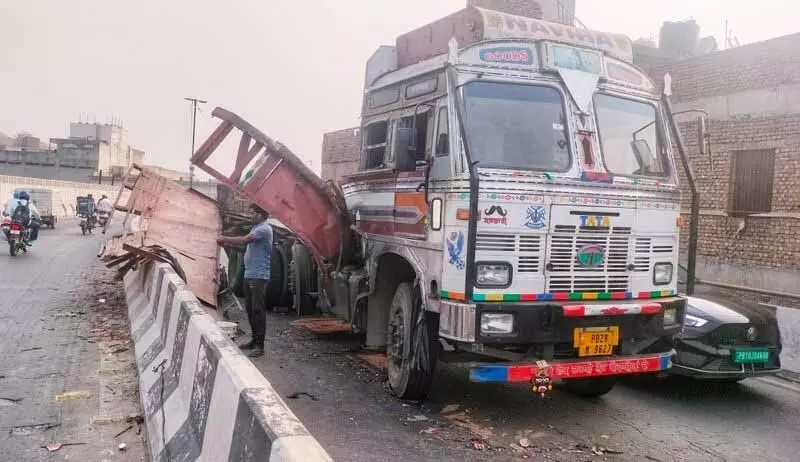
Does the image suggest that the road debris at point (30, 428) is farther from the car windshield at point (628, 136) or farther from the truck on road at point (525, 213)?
the car windshield at point (628, 136)

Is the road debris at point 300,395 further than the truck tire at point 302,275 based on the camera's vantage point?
No

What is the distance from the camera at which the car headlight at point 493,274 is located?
505cm

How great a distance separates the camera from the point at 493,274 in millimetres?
5082

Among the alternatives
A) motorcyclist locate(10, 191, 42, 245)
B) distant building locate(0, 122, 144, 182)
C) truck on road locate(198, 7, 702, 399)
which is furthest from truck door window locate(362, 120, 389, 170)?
distant building locate(0, 122, 144, 182)

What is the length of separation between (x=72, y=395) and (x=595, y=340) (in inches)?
166

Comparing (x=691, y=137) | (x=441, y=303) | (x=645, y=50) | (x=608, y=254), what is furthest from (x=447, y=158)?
(x=645, y=50)

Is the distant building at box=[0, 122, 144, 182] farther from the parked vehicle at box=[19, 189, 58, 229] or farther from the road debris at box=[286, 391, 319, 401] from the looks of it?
the road debris at box=[286, 391, 319, 401]

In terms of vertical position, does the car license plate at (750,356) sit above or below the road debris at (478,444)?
above

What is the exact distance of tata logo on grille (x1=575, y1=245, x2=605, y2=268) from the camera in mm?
5340

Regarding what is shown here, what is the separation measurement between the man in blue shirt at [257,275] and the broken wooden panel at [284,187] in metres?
0.21

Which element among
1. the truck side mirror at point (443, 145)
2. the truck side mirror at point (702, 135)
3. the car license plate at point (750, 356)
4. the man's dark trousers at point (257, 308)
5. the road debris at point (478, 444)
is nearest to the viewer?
the road debris at point (478, 444)

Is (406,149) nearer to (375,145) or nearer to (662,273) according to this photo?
(375,145)

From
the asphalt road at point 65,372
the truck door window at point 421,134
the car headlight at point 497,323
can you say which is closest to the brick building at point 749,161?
the truck door window at point 421,134

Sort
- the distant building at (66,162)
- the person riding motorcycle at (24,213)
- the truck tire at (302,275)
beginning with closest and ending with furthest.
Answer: the truck tire at (302,275) < the person riding motorcycle at (24,213) < the distant building at (66,162)
